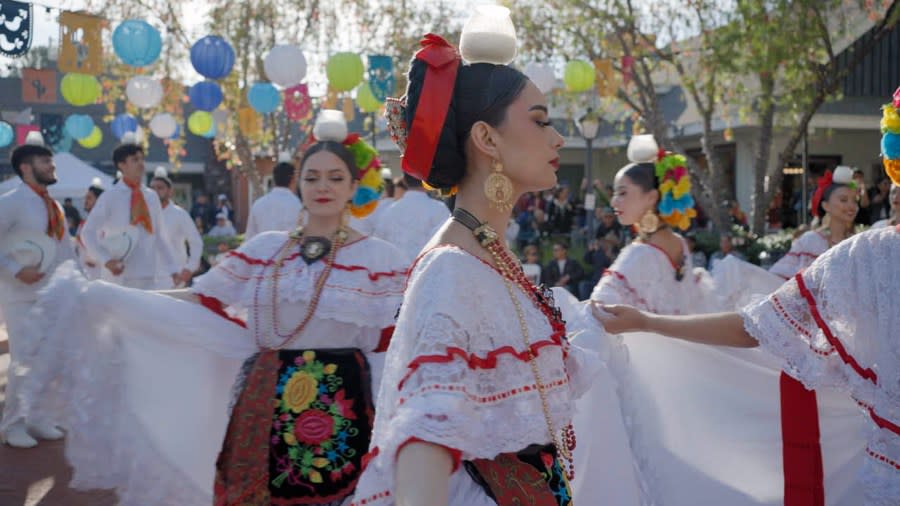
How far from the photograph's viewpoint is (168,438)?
13.6ft

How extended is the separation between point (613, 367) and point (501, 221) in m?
2.48

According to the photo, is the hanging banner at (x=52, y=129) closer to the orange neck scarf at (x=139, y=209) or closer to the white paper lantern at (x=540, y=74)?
the white paper lantern at (x=540, y=74)

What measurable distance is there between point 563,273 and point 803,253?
22.4ft

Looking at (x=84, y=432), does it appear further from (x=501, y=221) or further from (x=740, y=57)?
(x=740, y=57)

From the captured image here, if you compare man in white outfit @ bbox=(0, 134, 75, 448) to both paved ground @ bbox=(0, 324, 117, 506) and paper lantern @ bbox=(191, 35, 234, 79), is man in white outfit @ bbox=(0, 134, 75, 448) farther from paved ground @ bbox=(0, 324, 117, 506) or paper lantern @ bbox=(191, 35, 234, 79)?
paper lantern @ bbox=(191, 35, 234, 79)

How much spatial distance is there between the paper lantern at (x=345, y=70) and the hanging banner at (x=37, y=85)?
4.08 metres

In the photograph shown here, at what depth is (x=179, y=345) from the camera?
418cm

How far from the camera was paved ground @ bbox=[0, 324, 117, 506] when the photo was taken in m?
5.42

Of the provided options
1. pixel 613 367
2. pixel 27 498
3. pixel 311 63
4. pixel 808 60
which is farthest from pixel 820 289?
pixel 311 63

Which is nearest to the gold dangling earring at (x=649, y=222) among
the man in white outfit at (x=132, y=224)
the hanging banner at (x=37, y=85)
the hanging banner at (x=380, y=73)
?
the man in white outfit at (x=132, y=224)

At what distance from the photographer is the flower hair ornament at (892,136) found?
2900 millimetres

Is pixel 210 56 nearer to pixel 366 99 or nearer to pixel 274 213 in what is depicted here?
pixel 366 99

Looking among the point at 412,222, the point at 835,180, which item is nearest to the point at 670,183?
the point at 835,180

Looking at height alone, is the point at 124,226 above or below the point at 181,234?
above
